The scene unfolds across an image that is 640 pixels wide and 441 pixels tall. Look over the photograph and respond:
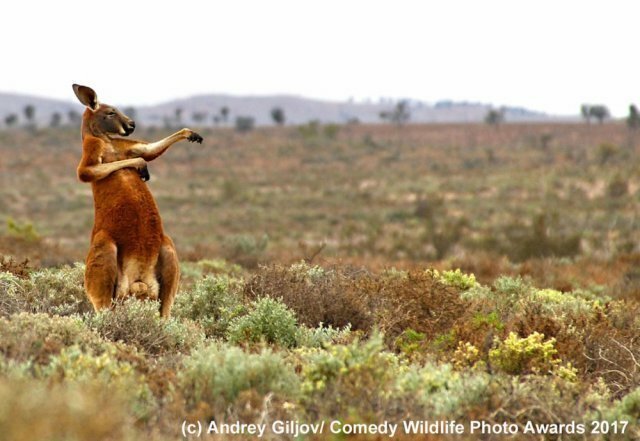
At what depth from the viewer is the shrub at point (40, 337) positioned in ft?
18.8

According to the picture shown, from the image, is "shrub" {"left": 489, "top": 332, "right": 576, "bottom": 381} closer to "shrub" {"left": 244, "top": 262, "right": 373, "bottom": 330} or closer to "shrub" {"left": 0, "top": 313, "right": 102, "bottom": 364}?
"shrub" {"left": 244, "top": 262, "right": 373, "bottom": 330}

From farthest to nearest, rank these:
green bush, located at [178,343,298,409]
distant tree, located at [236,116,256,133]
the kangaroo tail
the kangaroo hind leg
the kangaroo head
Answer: distant tree, located at [236,116,256,133], the kangaroo head, the kangaroo tail, the kangaroo hind leg, green bush, located at [178,343,298,409]

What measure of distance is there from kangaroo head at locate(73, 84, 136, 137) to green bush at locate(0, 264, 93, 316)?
1.71 metres

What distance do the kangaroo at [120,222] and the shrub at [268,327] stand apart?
702 millimetres

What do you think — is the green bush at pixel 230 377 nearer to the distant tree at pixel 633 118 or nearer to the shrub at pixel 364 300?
the shrub at pixel 364 300

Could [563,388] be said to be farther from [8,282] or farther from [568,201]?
[568,201]

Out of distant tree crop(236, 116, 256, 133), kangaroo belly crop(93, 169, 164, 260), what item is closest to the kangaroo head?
kangaroo belly crop(93, 169, 164, 260)

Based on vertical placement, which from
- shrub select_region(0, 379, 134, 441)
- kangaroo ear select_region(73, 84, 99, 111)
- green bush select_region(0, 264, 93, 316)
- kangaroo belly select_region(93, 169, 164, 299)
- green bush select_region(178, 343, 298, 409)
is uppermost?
kangaroo ear select_region(73, 84, 99, 111)

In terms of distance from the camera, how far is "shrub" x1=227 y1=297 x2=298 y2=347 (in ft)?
25.4

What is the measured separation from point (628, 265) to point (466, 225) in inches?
615

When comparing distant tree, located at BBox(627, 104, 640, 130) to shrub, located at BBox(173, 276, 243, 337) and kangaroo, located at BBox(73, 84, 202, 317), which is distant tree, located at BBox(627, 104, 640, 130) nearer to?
shrub, located at BBox(173, 276, 243, 337)

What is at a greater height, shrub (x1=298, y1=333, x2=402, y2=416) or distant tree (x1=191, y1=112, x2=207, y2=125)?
shrub (x1=298, y1=333, x2=402, y2=416)

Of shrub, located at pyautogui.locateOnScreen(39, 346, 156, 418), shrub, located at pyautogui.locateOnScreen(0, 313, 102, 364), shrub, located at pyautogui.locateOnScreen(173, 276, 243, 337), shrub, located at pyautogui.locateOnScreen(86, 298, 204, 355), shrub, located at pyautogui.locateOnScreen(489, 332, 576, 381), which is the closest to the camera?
shrub, located at pyautogui.locateOnScreen(39, 346, 156, 418)

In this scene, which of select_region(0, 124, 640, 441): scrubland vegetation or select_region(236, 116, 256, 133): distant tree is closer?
select_region(0, 124, 640, 441): scrubland vegetation
